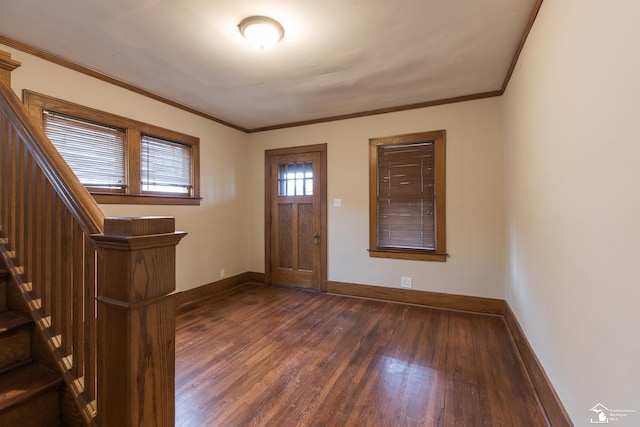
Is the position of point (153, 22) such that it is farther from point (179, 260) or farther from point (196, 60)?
point (179, 260)

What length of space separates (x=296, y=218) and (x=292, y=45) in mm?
2590

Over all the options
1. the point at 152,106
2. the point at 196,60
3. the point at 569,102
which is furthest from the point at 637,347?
the point at 152,106

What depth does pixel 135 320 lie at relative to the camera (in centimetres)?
88

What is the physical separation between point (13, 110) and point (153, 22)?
1.21 metres

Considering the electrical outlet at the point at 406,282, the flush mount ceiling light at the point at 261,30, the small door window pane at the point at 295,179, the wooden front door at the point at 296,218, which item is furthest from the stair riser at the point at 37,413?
the small door window pane at the point at 295,179

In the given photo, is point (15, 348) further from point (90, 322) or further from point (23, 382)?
point (90, 322)

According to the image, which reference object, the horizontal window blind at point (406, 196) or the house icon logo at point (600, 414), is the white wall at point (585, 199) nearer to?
the house icon logo at point (600, 414)

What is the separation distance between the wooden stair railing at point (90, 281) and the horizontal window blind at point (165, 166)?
1878 mm

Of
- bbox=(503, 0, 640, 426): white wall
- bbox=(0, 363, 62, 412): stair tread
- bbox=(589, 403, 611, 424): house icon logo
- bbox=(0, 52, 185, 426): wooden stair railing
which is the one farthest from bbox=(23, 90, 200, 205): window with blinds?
bbox=(589, 403, 611, 424): house icon logo

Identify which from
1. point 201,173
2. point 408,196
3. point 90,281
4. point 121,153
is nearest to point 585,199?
point 90,281

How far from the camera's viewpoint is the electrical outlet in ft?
12.1

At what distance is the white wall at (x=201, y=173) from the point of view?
8.32 feet

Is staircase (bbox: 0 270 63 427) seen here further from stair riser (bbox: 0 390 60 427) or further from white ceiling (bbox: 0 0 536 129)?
white ceiling (bbox: 0 0 536 129)

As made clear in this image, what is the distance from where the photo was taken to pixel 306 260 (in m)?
4.39
